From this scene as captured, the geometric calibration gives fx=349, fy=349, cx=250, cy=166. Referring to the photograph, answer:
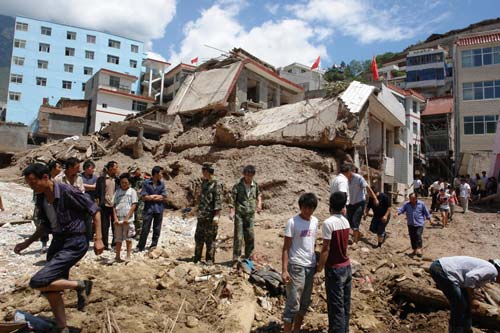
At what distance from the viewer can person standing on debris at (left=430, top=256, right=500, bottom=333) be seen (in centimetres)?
385

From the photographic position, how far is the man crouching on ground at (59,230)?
3318 mm

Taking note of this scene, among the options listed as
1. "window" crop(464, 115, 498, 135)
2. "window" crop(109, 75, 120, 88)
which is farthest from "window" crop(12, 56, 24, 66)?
"window" crop(464, 115, 498, 135)

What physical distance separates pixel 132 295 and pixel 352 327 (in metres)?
2.95

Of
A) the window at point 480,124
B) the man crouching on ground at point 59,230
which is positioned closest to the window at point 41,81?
the window at point 480,124

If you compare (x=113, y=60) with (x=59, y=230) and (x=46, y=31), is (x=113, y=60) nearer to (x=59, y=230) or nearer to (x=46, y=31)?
(x=46, y=31)

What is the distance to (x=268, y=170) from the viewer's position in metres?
11.2

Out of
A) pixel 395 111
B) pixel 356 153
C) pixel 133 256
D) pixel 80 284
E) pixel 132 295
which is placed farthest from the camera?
pixel 395 111

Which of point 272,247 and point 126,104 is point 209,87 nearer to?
point 272,247

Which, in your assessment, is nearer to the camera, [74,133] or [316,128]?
[316,128]

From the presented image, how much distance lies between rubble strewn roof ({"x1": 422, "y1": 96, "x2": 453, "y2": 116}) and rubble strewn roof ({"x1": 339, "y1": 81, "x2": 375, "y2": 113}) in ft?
88.2

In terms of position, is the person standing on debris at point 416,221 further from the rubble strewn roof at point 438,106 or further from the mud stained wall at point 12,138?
the rubble strewn roof at point 438,106

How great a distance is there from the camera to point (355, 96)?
12633mm

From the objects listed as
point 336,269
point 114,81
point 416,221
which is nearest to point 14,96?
point 114,81

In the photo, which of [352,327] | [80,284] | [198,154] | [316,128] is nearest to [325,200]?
[316,128]
